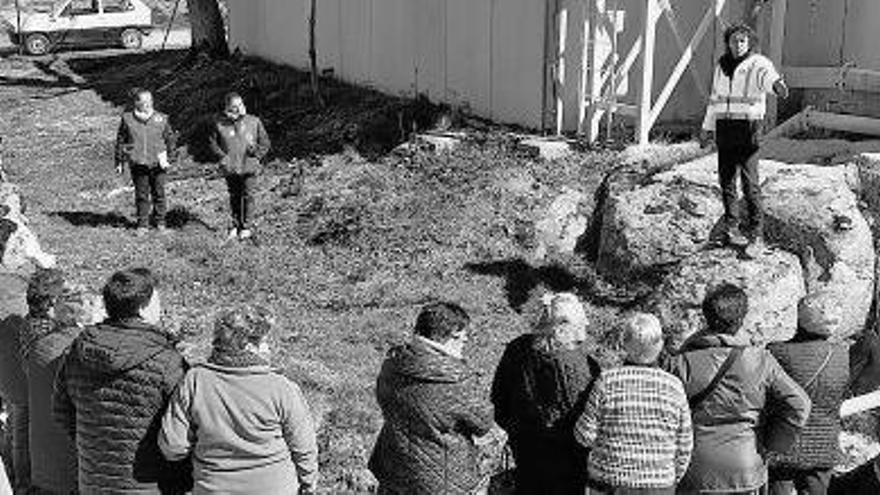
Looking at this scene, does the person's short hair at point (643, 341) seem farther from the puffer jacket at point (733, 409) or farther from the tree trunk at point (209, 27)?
the tree trunk at point (209, 27)

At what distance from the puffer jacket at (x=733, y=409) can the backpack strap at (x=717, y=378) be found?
0.04 ft

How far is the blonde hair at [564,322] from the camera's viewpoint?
17.4ft

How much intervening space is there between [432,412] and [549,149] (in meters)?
7.91

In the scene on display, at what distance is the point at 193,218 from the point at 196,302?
9.81 ft

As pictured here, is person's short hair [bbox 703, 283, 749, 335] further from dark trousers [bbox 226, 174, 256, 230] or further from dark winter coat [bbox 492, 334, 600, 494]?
dark trousers [bbox 226, 174, 256, 230]

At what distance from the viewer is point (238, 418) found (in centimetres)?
505

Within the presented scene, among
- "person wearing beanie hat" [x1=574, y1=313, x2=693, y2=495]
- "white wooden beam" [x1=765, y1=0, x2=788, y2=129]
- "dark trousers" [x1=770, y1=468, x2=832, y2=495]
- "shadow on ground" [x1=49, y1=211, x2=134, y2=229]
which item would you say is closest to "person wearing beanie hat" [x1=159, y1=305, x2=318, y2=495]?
"person wearing beanie hat" [x1=574, y1=313, x2=693, y2=495]

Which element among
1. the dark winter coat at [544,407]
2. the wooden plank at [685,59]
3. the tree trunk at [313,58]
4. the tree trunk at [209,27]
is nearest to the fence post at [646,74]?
the wooden plank at [685,59]

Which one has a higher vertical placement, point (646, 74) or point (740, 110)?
point (646, 74)

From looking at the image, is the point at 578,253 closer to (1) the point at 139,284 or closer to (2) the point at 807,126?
(2) the point at 807,126

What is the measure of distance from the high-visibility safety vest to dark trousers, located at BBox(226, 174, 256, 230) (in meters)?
5.03

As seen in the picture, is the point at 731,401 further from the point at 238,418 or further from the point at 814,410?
the point at 238,418

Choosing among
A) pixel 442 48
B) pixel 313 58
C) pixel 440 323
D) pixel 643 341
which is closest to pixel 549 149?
pixel 442 48

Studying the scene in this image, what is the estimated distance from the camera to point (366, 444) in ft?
26.0
